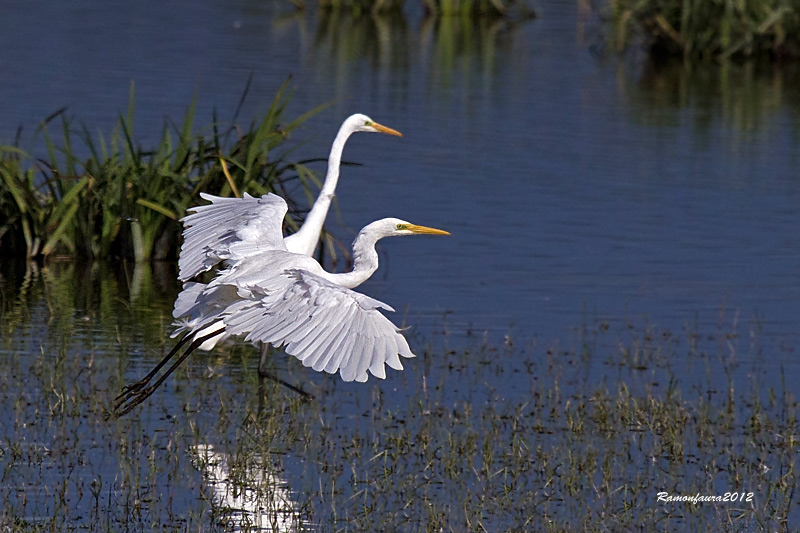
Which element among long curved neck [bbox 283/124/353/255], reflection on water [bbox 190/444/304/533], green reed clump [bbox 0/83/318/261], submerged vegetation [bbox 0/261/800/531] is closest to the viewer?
reflection on water [bbox 190/444/304/533]

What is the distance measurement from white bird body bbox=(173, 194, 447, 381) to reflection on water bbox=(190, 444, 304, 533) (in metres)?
0.54

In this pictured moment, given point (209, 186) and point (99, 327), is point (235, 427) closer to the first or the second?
point (99, 327)

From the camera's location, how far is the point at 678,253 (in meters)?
11.3

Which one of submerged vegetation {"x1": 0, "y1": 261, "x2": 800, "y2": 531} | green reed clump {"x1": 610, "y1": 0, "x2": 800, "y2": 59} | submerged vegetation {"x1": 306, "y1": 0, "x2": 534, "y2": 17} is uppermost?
submerged vegetation {"x1": 0, "y1": 261, "x2": 800, "y2": 531}

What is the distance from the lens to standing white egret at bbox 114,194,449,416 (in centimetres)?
523

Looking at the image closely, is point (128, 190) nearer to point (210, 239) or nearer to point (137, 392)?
point (210, 239)

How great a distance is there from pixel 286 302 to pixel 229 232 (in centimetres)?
144

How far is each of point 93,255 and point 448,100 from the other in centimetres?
868

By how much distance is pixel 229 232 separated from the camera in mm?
7137

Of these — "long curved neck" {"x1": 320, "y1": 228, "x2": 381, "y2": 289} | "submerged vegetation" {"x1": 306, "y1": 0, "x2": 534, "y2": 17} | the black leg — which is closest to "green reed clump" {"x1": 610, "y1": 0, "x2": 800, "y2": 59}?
"submerged vegetation" {"x1": 306, "y1": 0, "x2": 534, "y2": 17}

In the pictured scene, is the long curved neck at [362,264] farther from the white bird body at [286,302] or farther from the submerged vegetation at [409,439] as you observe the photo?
the submerged vegetation at [409,439]

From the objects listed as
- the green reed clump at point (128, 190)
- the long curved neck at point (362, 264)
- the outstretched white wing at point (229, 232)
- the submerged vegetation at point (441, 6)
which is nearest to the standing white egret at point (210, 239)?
the outstretched white wing at point (229, 232)

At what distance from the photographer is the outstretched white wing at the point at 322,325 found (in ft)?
16.9

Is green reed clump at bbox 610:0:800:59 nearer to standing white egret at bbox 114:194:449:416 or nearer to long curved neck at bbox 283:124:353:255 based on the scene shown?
long curved neck at bbox 283:124:353:255
